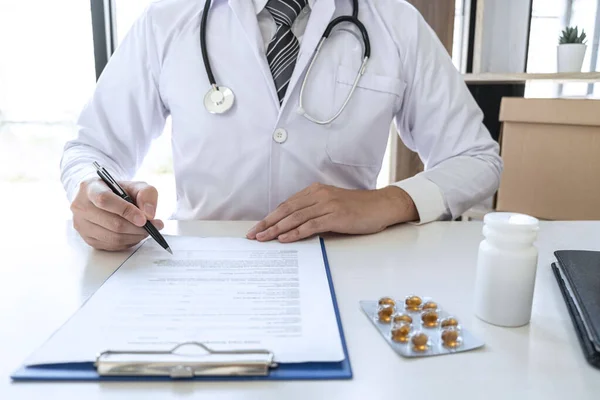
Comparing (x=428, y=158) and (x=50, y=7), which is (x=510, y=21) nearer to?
(x=428, y=158)

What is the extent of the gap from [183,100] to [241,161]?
0.58 ft

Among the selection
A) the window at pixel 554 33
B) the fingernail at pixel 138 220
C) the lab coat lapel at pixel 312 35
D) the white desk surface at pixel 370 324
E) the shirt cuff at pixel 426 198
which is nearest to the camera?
the white desk surface at pixel 370 324

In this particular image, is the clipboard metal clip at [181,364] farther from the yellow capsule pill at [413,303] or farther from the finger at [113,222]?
the finger at [113,222]

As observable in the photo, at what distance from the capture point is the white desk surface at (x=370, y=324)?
40cm

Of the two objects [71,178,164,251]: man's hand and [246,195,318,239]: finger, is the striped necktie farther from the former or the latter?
[71,178,164,251]: man's hand

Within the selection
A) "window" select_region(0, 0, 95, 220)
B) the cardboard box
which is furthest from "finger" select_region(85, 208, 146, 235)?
"window" select_region(0, 0, 95, 220)

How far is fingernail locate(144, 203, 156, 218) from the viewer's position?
29.1 inches

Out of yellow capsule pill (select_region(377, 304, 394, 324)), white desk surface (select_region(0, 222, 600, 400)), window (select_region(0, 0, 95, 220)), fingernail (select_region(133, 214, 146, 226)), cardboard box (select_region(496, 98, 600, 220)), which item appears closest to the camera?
white desk surface (select_region(0, 222, 600, 400))

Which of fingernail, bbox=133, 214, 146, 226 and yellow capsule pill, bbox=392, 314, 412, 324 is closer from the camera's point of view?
Answer: yellow capsule pill, bbox=392, 314, 412, 324

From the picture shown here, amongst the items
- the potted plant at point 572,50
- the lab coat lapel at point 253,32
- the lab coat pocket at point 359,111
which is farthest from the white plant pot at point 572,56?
the lab coat lapel at point 253,32

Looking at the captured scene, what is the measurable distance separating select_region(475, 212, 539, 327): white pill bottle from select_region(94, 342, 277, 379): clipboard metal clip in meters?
0.23

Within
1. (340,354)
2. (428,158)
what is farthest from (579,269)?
(428,158)

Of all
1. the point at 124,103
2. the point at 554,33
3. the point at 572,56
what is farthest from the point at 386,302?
the point at 554,33

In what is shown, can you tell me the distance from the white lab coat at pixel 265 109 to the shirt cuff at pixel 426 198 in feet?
0.16
